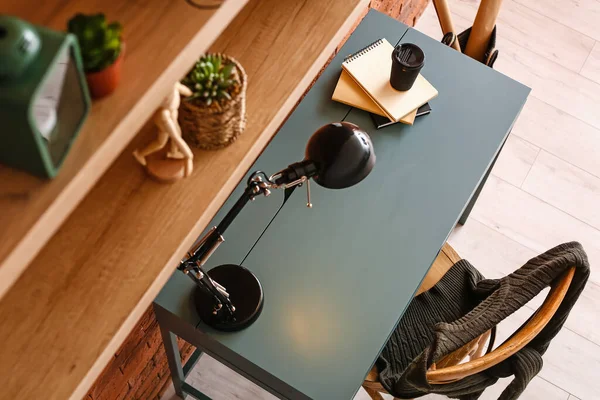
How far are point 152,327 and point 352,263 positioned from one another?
0.61m

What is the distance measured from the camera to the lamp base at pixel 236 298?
1320mm

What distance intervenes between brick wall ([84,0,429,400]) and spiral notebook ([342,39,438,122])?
0.57 m

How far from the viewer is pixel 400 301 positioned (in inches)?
54.9

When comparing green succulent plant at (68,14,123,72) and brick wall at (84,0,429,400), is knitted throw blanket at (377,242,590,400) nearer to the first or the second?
brick wall at (84,0,429,400)

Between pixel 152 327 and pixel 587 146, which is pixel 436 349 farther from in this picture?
pixel 587 146

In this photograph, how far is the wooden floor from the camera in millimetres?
2100

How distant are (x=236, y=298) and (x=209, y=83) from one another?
592mm

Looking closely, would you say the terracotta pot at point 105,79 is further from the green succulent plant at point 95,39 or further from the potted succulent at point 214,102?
the potted succulent at point 214,102

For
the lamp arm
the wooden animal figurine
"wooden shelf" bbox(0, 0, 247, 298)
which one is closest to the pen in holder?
the lamp arm

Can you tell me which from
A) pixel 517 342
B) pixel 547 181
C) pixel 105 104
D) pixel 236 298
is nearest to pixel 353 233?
pixel 236 298

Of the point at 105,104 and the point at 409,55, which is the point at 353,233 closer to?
the point at 409,55

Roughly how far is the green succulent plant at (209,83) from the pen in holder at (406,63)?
2.35 feet

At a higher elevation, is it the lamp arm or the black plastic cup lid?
the black plastic cup lid

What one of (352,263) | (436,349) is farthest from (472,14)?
(436,349)
